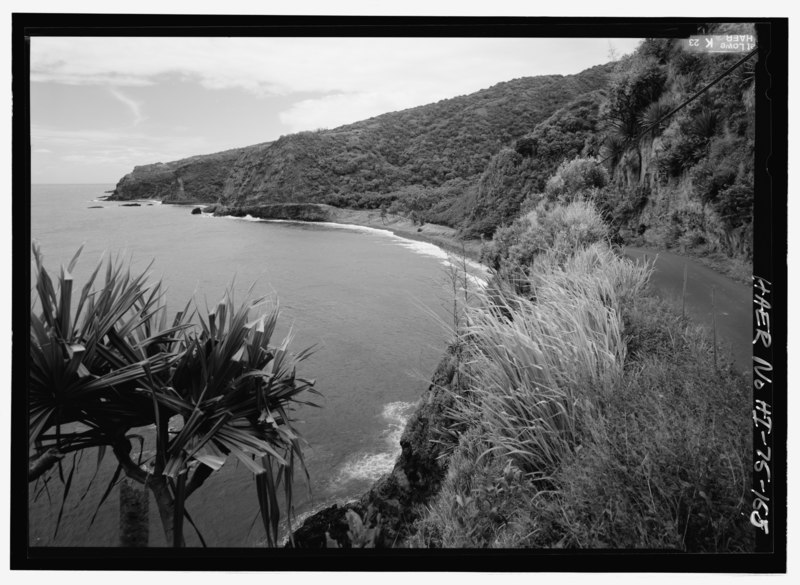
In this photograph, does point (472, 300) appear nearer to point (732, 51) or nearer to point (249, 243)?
point (732, 51)

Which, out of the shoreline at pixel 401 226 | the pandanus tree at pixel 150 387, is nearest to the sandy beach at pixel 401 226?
the shoreline at pixel 401 226

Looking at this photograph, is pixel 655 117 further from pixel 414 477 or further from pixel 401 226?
pixel 401 226

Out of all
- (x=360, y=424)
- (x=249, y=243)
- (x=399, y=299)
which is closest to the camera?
(x=360, y=424)

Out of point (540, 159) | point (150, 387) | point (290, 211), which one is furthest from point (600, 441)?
point (540, 159)

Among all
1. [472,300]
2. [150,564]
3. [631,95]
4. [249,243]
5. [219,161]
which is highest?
[219,161]

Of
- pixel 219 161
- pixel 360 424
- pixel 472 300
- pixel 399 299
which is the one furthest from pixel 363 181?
pixel 472 300
